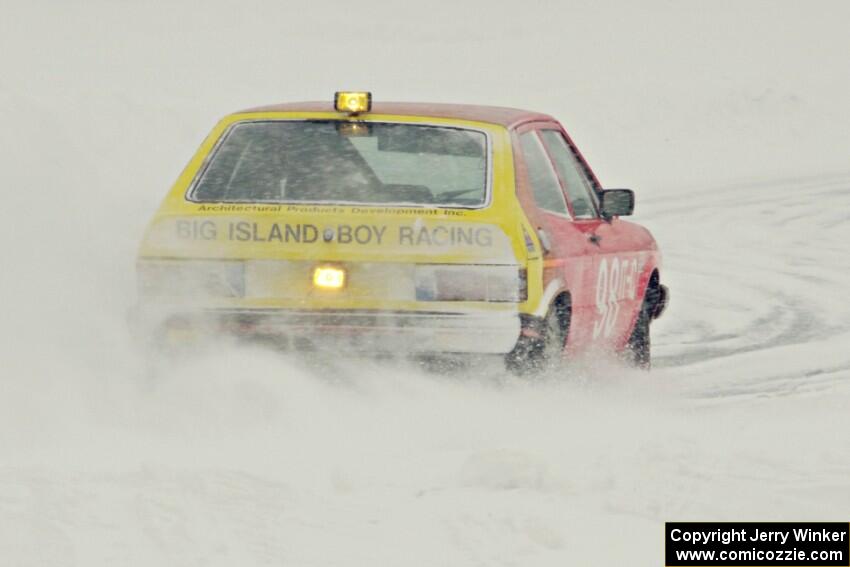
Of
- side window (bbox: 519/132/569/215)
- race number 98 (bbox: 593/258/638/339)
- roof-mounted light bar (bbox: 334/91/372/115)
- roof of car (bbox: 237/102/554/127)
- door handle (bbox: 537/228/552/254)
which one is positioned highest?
roof-mounted light bar (bbox: 334/91/372/115)

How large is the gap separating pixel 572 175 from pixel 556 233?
1.28 m

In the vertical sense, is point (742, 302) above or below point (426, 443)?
below

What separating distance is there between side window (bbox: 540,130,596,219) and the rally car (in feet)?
2.26

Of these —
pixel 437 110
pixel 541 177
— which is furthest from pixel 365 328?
pixel 541 177

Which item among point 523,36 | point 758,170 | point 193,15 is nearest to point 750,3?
point 523,36

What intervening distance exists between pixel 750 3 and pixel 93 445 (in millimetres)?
44531

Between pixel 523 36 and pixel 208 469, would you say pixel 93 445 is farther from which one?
pixel 523 36

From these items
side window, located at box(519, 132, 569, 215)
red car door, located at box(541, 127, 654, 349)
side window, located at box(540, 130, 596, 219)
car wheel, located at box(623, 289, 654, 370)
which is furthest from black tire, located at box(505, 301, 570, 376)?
car wheel, located at box(623, 289, 654, 370)

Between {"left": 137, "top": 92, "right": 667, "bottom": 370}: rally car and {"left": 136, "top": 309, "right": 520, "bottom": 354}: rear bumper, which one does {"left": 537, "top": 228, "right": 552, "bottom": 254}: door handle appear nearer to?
{"left": 137, "top": 92, "right": 667, "bottom": 370}: rally car

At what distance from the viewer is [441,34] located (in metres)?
46.4

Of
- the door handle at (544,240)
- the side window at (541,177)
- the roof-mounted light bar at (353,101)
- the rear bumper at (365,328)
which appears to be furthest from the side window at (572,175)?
the rear bumper at (365,328)

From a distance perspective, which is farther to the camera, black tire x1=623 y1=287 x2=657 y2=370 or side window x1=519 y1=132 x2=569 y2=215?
black tire x1=623 y1=287 x2=657 y2=370

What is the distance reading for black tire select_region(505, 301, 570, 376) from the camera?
7.69 m

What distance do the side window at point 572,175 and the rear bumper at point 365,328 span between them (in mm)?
1585
